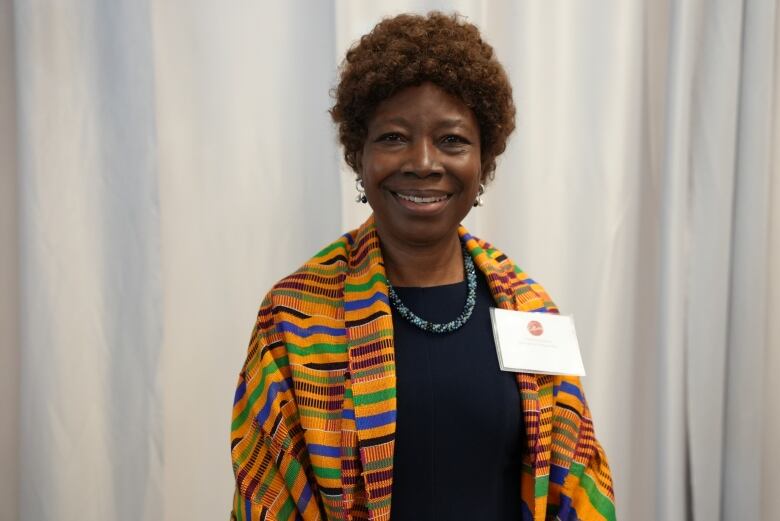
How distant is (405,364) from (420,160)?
36 cm

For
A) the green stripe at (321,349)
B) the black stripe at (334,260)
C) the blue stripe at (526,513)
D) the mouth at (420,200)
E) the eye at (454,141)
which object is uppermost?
the eye at (454,141)

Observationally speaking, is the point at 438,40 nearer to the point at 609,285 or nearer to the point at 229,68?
the point at 229,68

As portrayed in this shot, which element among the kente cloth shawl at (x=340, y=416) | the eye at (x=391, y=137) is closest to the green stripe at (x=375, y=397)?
the kente cloth shawl at (x=340, y=416)

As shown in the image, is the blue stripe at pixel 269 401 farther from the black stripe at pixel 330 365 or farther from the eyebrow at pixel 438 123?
the eyebrow at pixel 438 123

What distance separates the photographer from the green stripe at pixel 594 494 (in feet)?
4.84

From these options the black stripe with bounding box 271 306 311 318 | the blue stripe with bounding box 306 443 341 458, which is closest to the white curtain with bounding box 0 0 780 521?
the black stripe with bounding box 271 306 311 318

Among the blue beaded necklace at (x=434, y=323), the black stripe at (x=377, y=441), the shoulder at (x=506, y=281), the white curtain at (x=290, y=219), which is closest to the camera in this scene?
the black stripe at (x=377, y=441)

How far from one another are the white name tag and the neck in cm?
12

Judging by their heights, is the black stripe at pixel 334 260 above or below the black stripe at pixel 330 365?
above

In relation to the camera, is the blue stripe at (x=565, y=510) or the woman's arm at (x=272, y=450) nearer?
the woman's arm at (x=272, y=450)

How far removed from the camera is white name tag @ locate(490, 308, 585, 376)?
4.75 ft

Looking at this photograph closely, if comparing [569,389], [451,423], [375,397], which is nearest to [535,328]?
[569,389]

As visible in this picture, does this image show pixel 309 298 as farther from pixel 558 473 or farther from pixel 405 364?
pixel 558 473

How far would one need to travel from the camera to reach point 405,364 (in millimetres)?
1399
